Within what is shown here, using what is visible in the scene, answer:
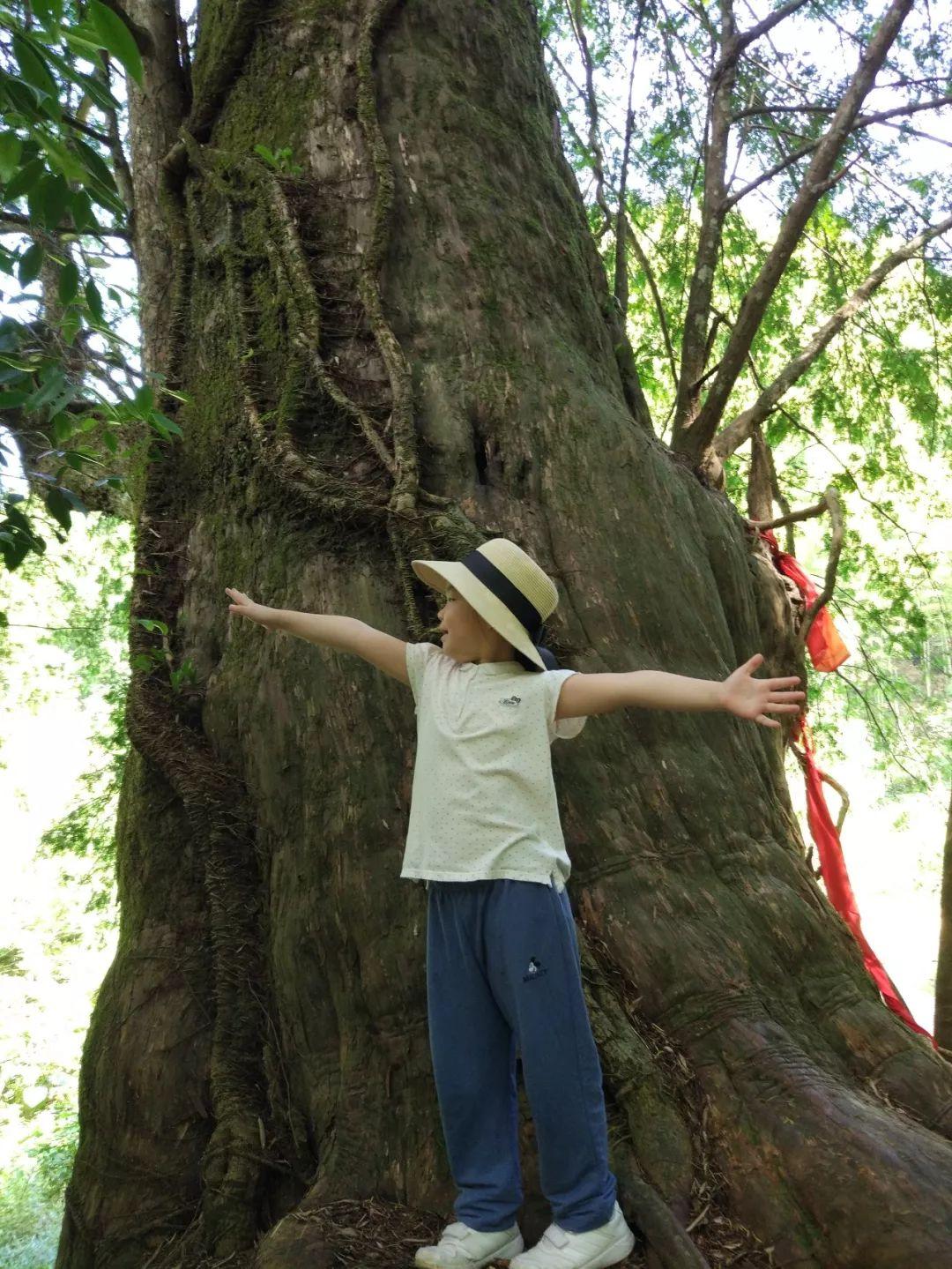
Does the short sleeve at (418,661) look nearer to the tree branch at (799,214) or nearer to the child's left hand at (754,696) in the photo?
the child's left hand at (754,696)

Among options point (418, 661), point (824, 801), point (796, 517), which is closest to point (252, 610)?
point (418, 661)

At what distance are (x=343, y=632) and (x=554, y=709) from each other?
1.86 ft

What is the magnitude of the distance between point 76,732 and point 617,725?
13287 millimetres

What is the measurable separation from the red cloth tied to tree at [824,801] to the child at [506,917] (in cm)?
182

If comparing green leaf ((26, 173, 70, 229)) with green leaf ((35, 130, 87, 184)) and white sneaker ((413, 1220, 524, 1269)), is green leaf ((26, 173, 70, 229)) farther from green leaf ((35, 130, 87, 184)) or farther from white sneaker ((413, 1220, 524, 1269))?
white sneaker ((413, 1220, 524, 1269))

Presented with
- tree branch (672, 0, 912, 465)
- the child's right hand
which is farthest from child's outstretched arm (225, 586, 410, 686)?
tree branch (672, 0, 912, 465)

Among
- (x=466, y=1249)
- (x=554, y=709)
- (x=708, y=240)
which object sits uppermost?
(x=708, y=240)

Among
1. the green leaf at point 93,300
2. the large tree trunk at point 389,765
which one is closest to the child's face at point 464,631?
the large tree trunk at point 389,765

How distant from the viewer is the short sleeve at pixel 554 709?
7.73 ft

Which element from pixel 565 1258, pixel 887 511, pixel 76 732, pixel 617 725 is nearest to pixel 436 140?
pixel 617 725

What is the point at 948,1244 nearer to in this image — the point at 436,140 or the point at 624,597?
the point at 624,597

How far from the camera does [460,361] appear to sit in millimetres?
3543

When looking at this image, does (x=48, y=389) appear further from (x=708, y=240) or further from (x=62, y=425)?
(x=708, y=240)

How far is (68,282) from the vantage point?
6.77ft
